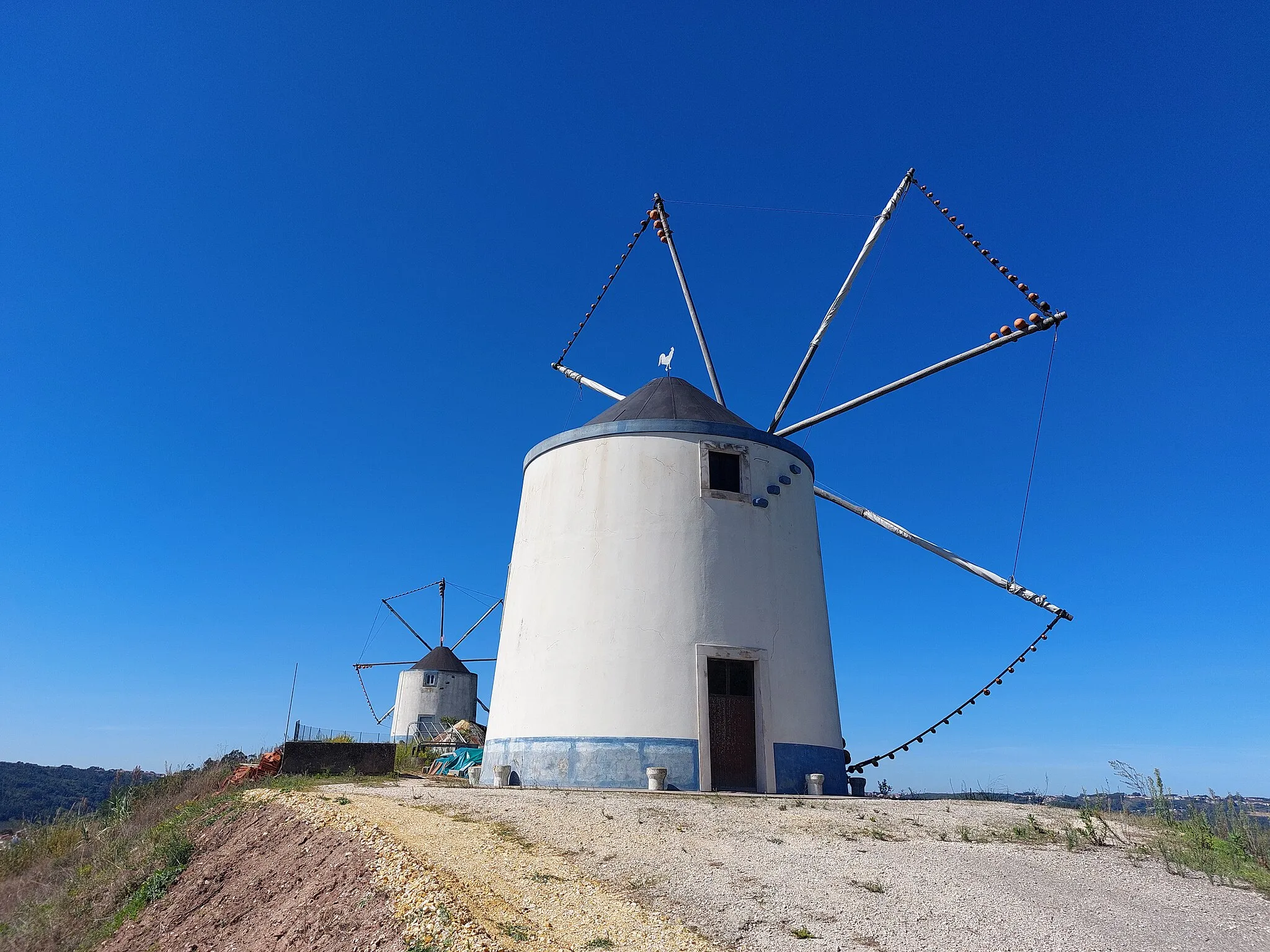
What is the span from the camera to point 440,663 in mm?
48281

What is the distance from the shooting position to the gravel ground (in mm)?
5258

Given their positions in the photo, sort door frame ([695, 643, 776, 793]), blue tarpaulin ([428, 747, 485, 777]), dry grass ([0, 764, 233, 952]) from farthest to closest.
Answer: blue tarpaulin ([428, 747, 485, 777]) < door frame ([695, 643, 776, 793]) < dry grass ([0, 764, 233, 952])

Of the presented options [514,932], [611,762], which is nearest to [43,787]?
[611,762]

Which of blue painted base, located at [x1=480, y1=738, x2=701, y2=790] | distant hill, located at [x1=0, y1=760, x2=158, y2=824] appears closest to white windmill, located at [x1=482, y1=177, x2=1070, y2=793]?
blue painted base, located at [x1=480, y1=738, x2=701, y2=790]

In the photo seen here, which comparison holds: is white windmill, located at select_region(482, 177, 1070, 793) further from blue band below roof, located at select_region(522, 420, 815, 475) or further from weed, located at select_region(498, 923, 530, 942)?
weed, located at select_region(498, 923, 530, 942)

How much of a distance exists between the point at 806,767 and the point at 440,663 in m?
38.1

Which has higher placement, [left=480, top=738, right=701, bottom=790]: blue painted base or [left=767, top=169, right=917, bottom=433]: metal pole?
[left=767, top=169, right=917, bottom=433]: metal pole

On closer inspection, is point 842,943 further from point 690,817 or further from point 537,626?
point 537,626

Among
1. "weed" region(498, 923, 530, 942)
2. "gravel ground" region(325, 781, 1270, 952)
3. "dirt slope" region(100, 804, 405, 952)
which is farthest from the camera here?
"dirt slope" region(100, 804, 405, 952)

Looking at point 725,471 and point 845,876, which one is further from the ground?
point 725,471

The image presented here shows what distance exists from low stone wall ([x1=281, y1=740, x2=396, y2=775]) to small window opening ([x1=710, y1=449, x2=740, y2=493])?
859 centimetres

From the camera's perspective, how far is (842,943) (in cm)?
501

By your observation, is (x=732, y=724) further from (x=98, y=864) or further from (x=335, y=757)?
(x=98, y=864)

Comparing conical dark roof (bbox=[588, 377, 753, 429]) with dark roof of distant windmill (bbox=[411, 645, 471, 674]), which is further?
dark roof of distant windmill (bbox=[411, 645, 471, 674])
